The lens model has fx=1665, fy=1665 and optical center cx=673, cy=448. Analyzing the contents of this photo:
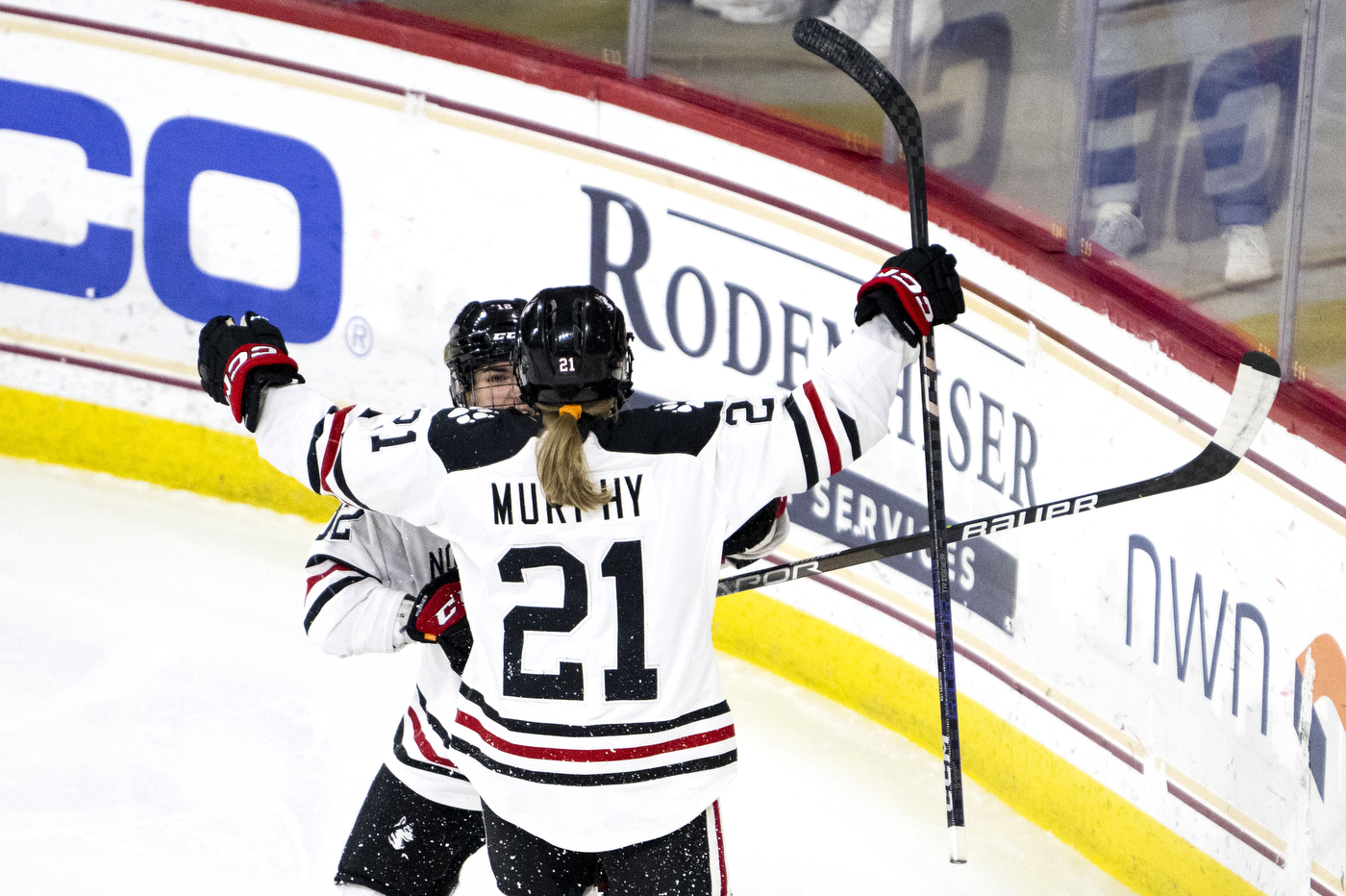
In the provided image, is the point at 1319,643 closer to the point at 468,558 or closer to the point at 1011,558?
the point at 1011,558

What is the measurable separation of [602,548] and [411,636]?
1.34 feet

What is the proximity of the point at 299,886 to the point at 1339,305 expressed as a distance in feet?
6.92

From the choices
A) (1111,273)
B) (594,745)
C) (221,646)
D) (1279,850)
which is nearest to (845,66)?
(1111,273)

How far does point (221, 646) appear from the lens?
4000mm

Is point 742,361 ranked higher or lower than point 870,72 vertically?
higher

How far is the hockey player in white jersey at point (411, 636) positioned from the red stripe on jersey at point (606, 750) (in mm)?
252

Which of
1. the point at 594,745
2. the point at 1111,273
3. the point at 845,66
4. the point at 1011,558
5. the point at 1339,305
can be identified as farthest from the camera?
the point at 1011,558

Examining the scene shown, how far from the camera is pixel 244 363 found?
84.4 inches

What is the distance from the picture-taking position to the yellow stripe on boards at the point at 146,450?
4.68m

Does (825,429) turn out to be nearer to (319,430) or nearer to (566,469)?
(566,469)

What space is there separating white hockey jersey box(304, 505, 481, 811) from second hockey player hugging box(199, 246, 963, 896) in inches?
8.6

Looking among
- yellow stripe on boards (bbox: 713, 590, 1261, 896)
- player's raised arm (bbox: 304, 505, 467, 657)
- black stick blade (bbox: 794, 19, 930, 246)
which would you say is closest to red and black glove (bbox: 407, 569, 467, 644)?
player's raised arm (bbox: 304, 505, 467, 657)

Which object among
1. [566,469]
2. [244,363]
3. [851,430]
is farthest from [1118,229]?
[244,363]

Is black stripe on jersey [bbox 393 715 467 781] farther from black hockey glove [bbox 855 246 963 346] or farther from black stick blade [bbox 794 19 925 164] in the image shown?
black stick blade [bbox 794 19 925 164]
